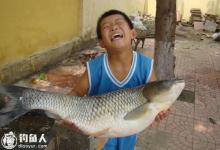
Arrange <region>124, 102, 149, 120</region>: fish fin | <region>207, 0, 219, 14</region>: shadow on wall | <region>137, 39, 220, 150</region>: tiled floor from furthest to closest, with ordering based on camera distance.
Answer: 1. <region>207, 0, 219, 14</region>: shadow on wall
2. <region>137, 39, 220, 150</region>: tiled floor
3. <region>124, 102, 149, 120</region>: fish fin

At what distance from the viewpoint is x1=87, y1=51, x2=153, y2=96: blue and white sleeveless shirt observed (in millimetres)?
2516

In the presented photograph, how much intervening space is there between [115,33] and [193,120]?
339 centimetres

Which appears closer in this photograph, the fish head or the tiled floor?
the fish head

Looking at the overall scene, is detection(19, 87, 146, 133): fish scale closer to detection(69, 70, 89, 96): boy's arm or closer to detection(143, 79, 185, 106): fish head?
detection(143, 79, 185, 106): fish head

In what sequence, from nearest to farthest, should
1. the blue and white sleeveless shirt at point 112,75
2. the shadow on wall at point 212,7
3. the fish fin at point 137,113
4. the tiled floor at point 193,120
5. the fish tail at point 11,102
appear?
the fish tail at point 11,102
the fish fin at point 137,113
the blue and white sleeveless shirt at point 112,75
the tiled floor at point 193,120
the shadow on wall at point 212,7

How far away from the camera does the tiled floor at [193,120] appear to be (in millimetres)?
4500

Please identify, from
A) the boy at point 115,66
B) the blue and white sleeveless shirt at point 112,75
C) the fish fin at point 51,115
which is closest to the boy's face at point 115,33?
the boy at point 115,66

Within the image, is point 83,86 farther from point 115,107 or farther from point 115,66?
point 115,107

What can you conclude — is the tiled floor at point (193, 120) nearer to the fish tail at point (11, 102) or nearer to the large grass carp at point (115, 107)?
the large grass carp at point (115, 107)

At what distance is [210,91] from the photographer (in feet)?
22.9

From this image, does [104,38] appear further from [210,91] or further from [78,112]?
[210,91]

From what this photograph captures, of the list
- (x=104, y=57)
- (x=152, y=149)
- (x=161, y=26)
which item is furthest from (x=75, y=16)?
(x=104, y=57)

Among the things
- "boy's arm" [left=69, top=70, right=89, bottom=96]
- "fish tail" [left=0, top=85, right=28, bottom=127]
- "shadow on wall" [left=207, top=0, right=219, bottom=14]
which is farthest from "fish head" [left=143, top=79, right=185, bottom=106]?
"shadow on wall" [left=207, top=0, right=219, bottom=14]

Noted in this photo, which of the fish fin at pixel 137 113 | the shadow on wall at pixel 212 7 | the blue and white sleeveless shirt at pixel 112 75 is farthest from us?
the shadow on wall at pixel 212 7
